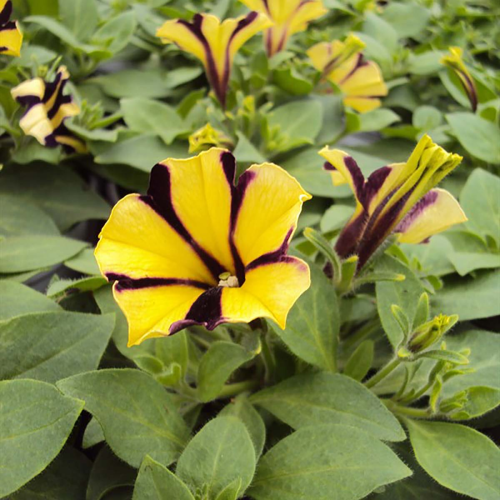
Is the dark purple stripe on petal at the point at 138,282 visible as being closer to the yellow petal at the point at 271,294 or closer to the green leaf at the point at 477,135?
the yellow petal at the point at 271,294

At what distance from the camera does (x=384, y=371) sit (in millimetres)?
644

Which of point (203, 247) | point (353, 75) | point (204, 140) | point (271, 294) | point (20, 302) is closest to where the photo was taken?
point (271, 294)

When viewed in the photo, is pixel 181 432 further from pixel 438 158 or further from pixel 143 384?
pixel 438 158

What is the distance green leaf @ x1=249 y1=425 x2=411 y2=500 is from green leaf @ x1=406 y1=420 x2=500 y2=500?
4.0 inches

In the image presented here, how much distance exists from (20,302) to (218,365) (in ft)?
0.81

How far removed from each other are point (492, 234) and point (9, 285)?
704 millimetres

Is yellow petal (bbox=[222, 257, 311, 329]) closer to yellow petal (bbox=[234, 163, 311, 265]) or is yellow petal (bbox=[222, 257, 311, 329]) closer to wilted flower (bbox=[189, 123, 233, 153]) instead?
yellow petal (bbox=[234, 163, 311, 265])

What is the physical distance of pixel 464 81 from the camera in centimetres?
113

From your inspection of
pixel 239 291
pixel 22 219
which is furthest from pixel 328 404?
pixel 22 219

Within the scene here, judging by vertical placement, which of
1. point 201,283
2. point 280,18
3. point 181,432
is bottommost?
point 181,432

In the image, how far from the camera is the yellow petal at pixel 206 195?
1.68 feet

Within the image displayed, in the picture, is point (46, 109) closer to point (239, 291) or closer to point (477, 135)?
point (239, 291)

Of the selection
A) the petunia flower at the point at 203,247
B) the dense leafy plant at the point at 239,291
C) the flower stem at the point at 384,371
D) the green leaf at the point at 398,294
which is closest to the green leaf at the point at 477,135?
the dense leafy plant at the point at 239,291

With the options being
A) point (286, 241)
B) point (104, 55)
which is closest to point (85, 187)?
point (104, 55)
